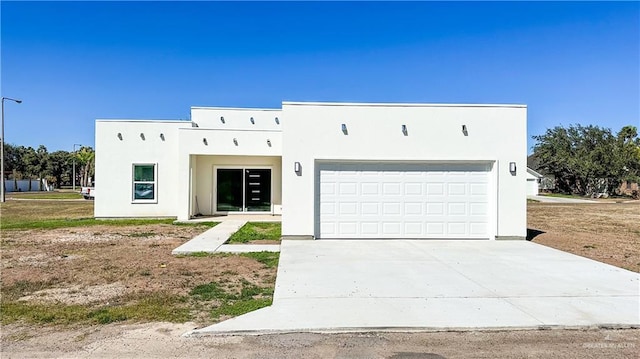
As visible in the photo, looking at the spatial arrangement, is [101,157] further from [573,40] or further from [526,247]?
[573,40]

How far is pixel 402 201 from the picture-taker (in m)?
11.6

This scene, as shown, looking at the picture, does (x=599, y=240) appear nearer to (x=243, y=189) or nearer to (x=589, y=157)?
(x=243, y=189)

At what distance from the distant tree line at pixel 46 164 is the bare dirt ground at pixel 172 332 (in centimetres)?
6073

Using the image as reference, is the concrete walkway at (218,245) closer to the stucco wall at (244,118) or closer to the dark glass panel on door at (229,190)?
the dark glass panel on door at (229,190)

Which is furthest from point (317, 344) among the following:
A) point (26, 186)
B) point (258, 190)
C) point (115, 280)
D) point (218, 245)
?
point (26, 186)

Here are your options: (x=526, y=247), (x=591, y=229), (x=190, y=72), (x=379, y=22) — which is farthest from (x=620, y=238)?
(x=190, y=72)

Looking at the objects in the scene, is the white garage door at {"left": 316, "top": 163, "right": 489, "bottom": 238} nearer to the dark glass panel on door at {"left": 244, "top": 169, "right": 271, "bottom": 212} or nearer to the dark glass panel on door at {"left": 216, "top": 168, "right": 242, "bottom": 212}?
the dark glass panel on door at {"left": 244, "top": 169, "right": 271, "bottom": 212}

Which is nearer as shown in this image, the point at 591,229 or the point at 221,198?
the point at 591,229

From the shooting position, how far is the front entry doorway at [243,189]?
1781 cm

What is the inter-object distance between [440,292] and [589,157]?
47.8 metres

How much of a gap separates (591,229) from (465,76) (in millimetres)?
8810

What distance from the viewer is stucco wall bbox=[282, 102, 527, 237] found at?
450 inches

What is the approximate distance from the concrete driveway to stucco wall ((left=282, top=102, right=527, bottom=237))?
2281mm

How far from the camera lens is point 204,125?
19594mm
